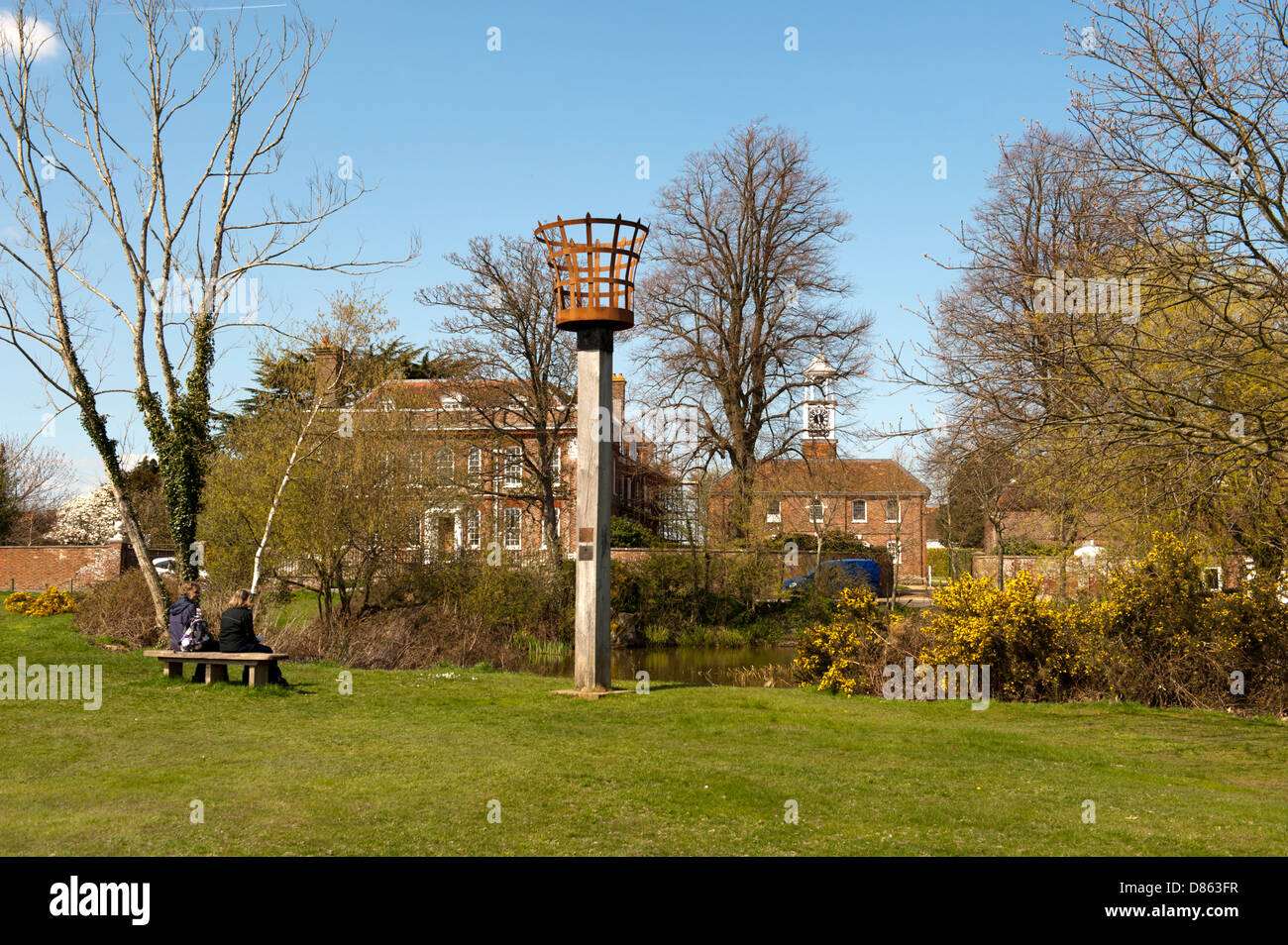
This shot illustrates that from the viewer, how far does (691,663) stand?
82.7ft

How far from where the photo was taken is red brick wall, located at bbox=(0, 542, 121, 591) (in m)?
37.0

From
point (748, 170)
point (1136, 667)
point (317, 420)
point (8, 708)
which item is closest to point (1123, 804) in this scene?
point (1136, 667)

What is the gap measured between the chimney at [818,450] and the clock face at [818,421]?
533 millimetres

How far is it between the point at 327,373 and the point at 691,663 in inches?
433

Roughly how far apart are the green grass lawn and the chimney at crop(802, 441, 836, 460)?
21991mm

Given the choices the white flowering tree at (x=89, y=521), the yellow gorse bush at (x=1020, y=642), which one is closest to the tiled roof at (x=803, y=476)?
the yellow gorse bush at (x=1020, y=642)

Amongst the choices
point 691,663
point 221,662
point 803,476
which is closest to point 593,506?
point 221,662

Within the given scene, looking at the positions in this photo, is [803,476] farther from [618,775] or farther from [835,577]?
[618,775]

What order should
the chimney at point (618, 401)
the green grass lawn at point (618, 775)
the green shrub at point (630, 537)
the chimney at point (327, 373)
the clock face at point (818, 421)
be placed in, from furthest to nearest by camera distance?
Answer: the chimney at point (618, 401) < the green shrub at point (630, 537) < the clock face at point (818, 421) < the chimney at point (327, 373) < the green grass lawn at point (618, 775)

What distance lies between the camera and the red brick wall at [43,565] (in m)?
37.0

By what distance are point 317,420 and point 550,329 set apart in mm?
13757

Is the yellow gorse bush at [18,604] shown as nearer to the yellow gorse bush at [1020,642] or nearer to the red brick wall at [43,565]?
the red brick wall at [43,565]
